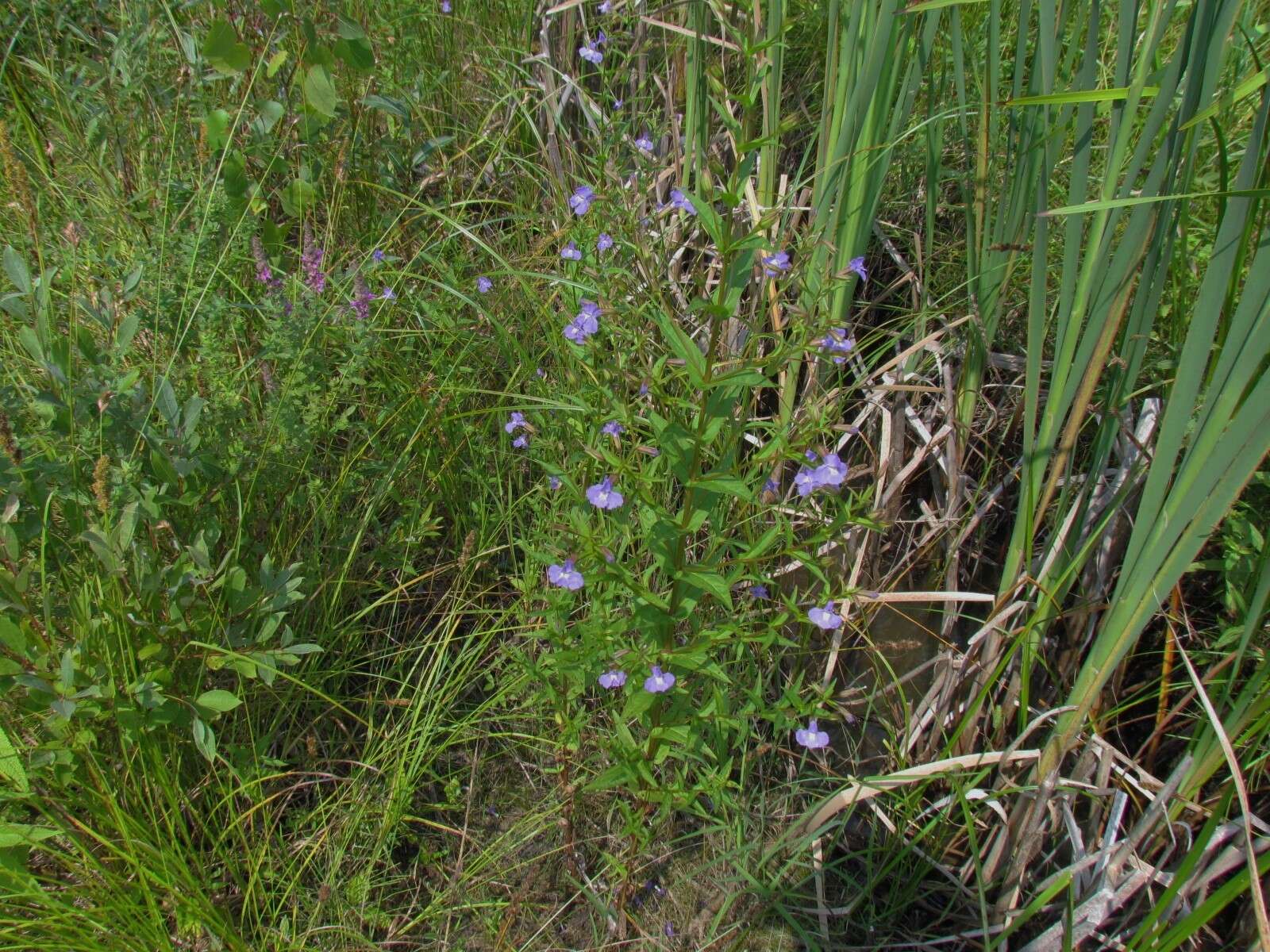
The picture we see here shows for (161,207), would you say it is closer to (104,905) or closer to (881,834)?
(104,905)

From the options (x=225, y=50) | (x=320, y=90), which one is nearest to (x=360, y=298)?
(x=320, y=90)

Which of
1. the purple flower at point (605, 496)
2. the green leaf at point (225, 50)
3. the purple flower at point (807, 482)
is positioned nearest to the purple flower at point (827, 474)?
the purple flower at point (807, 482)

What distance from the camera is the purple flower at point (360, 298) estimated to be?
2.06m

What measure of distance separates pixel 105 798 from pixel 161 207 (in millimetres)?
1370

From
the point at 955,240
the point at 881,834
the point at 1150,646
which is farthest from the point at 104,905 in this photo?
the point at 955,240

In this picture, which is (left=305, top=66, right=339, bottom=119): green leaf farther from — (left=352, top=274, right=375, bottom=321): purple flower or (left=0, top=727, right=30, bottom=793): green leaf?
(left=0, top=727, right=30, bottom=793): green leaf

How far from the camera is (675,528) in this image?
54.6 inches

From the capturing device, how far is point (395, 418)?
211 centimetres

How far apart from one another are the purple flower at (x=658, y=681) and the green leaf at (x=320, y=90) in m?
1.49

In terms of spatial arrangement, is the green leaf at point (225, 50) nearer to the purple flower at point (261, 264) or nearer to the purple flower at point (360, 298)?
the purple flower at point (261, 264)

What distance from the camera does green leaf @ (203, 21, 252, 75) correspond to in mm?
1954

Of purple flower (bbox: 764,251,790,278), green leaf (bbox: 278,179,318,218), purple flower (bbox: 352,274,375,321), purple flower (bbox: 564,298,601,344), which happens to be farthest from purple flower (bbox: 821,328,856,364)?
green leaf (bbox: 278,179,318,218)

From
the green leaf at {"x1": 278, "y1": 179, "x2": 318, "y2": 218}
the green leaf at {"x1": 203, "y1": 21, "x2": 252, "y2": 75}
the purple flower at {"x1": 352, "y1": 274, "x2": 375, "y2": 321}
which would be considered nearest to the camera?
the green leaf at {"x1": 203, "y1": 21, "x2": 252, "y2": 75}

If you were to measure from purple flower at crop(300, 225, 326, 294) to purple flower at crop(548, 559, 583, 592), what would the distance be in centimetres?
101
